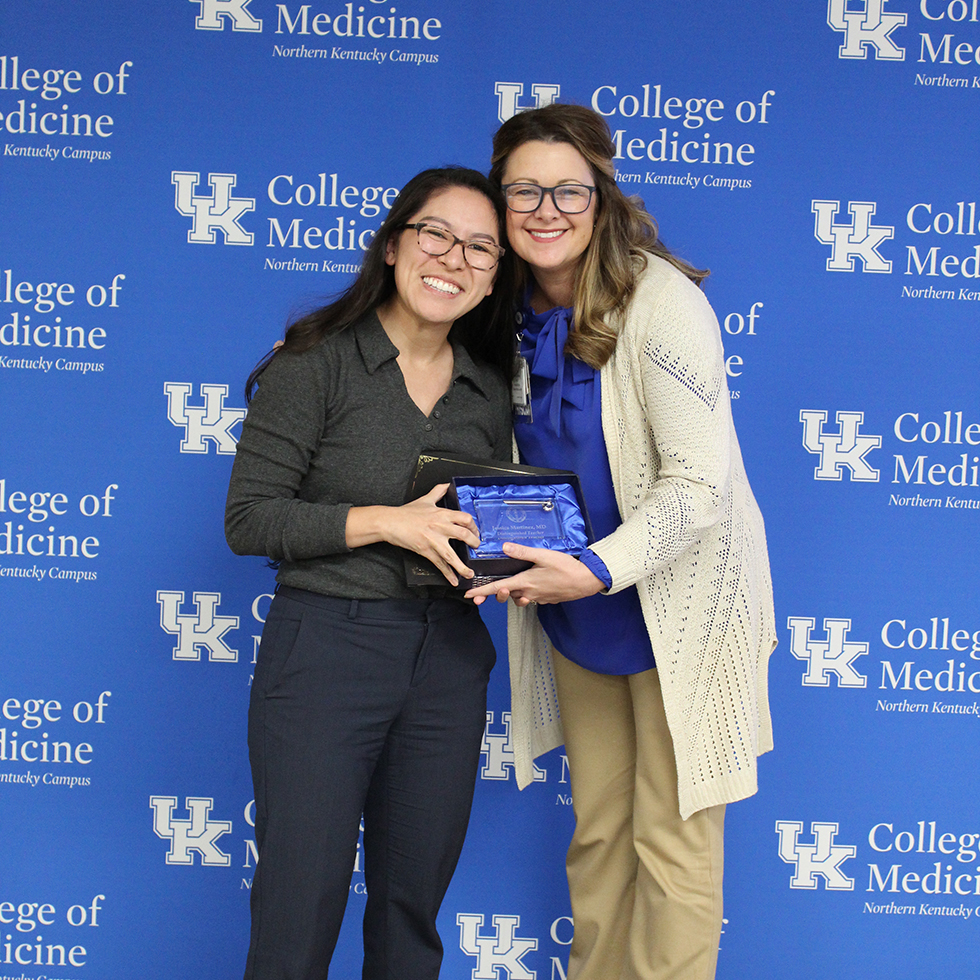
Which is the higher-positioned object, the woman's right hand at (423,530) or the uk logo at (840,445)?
the uk logo at (840,445)

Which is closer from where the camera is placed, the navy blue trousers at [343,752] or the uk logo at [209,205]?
the navy blue trousers at [343,752]

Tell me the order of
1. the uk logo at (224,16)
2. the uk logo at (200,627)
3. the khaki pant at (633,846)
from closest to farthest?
1. the khaki pant at (633,846)
2. the uk logo at (224,16)
3. the uk logo at (200,627)

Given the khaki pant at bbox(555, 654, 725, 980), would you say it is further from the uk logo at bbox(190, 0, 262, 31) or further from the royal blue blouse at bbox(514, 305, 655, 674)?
the uk logo at bbox(190, 0, 262, 31)

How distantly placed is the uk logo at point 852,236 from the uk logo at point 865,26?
1.12 feet

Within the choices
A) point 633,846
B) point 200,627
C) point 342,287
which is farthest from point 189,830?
point 342,287

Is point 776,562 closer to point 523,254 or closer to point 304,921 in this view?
point 523,254

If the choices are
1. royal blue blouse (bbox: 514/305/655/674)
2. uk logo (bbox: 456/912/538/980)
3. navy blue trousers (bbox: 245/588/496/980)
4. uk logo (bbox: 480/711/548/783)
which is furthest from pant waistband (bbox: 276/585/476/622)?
uk logo (bbox: 456/912/538/980)

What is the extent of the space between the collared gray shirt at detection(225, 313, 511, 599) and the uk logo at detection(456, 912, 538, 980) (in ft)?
3.85

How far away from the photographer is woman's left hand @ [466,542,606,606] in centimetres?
128

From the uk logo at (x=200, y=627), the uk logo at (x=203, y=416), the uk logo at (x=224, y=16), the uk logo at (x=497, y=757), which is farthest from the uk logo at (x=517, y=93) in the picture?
the uk logo at (x=497, y=757)

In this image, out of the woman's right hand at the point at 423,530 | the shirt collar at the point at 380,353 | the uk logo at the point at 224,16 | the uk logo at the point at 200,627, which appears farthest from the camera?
the uk logo at the point at 200,627

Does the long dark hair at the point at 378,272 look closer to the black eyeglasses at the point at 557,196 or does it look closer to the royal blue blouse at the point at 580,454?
the black eyeglasses at the point at 557,196

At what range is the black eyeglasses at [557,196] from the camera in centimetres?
136

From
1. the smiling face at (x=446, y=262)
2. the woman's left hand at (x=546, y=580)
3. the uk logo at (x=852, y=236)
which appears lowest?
the woman's left hand at (x=546, y=580)
